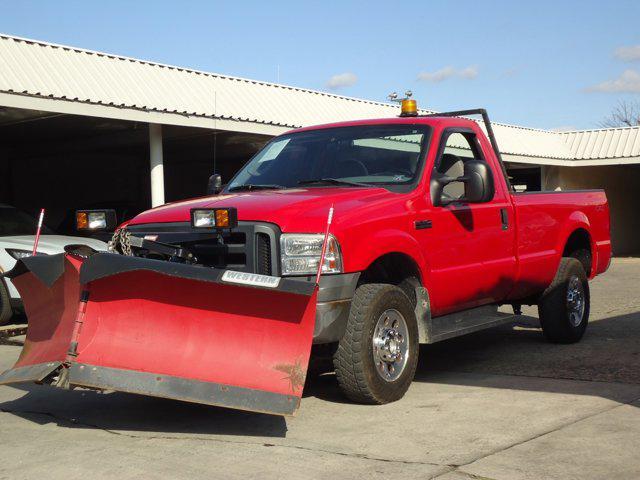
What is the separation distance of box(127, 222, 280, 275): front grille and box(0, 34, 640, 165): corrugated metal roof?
724 centimetres

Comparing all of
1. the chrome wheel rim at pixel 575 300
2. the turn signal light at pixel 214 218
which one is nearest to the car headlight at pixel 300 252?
the turn signal light at pixel 214 218

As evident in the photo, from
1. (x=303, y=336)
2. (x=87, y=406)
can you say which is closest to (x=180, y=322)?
(x=303, y=336)

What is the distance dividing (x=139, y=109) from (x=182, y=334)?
938 centimetres

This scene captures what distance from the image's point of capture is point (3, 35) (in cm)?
1282

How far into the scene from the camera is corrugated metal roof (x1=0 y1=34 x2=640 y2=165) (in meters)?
12.8

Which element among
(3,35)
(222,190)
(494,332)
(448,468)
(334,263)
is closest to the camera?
(448,468)

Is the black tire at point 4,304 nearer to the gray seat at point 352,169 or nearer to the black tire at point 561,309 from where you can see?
the gray seat at point 352,169

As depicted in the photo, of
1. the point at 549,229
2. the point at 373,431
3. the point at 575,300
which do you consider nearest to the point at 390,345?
the point at 373,431

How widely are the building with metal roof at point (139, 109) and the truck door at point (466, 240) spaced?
5.56m

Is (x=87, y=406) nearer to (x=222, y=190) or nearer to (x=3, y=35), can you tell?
(x=222, y=190)

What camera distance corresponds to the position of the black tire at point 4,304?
34.2ft

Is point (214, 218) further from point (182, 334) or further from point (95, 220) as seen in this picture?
point (95, 220)

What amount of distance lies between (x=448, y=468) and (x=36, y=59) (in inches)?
413

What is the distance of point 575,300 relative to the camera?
341 inches
